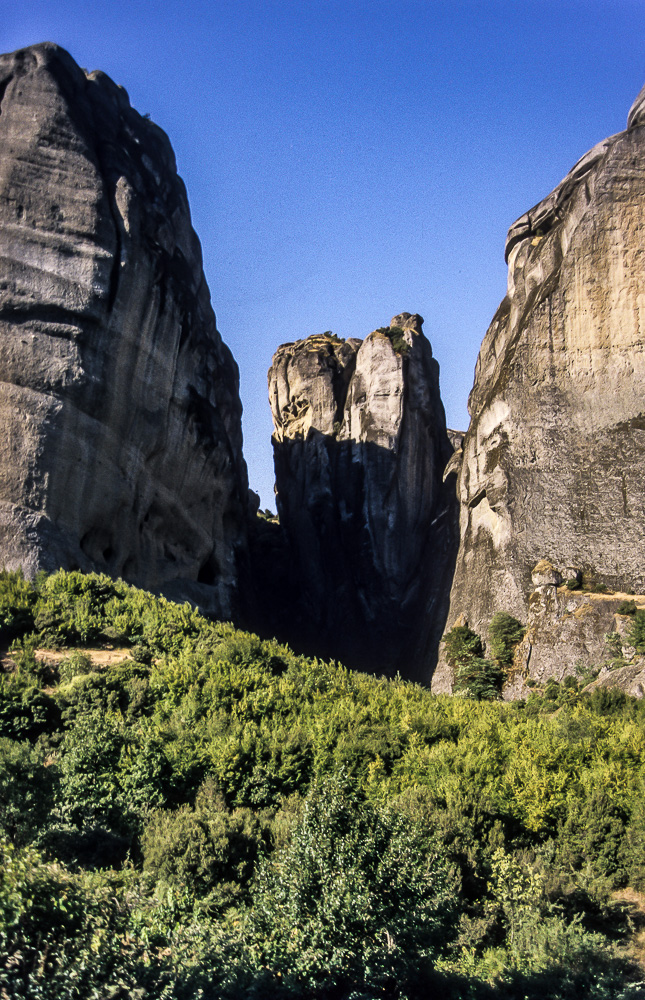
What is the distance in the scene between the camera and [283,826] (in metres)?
14.8

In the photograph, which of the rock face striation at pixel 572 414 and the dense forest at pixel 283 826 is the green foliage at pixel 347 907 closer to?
the dense forest at pixel 283 826

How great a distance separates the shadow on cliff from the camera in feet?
153

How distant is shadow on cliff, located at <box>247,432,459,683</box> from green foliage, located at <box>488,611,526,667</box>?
9919 mm

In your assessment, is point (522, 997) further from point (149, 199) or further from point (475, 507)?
point (149, 199)

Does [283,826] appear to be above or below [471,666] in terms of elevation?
below

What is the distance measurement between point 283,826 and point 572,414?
2508cm

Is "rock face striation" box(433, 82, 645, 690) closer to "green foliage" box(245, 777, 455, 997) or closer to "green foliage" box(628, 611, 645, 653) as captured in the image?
"green foliage" box(628, 611, 645, 653)

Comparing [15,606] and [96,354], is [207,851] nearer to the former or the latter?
[15,606]

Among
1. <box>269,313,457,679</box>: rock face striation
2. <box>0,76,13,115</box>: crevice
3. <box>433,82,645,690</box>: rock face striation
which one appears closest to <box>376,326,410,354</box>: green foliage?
<box>269,313,457,679</box>: rock face striation

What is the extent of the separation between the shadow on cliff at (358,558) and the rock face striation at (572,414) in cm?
754

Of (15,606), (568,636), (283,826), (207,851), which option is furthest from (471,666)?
(207,851)

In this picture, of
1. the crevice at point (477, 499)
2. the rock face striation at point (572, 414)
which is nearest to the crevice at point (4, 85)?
the rock face striation at point (572, 414)

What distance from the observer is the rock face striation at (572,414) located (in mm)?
33531

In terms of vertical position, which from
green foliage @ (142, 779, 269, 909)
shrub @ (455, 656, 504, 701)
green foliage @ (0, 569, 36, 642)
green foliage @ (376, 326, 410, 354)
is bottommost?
green foliage @ (142, 779, 269, 909)
